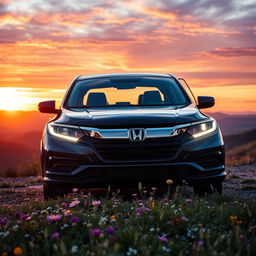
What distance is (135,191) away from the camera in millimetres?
7309

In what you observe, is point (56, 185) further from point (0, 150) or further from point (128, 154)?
point (0, 150)

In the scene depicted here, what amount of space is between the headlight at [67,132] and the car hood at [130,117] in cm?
7

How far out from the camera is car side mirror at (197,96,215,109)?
22.4 ft

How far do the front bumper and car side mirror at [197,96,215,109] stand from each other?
1305 millimetres

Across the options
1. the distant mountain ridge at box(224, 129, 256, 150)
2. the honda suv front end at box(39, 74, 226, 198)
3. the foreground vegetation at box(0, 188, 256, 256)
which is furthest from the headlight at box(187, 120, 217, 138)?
the distant mountain ridge at box(224, 129, 256, 150)

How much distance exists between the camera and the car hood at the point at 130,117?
17.6 ft

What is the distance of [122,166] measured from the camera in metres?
5.30

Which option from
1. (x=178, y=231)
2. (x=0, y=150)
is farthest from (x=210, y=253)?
(x=0, y=150)

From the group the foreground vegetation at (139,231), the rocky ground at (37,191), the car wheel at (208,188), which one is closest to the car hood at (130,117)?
the car wheel at (208,188)

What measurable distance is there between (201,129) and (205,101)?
1306mm

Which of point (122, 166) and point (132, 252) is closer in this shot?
point (132, 252)

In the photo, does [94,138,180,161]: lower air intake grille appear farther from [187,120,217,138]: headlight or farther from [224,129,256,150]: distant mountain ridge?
[224,129,256,150]: distant mountain ridge

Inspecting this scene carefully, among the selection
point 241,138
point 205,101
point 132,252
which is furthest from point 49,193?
point 241,138

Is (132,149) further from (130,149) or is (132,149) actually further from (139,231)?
(139,231)
